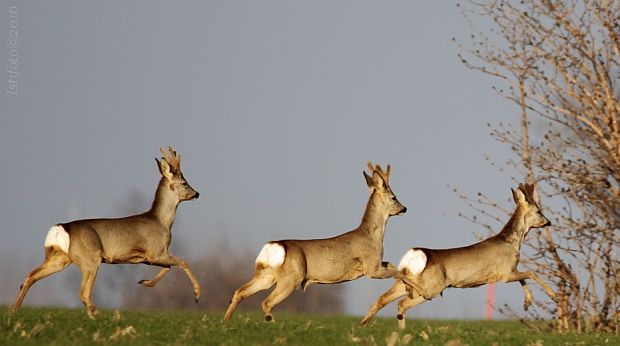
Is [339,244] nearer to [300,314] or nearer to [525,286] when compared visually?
[525,286]

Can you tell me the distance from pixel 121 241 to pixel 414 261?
402 centimetres

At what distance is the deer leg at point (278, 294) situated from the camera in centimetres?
1548

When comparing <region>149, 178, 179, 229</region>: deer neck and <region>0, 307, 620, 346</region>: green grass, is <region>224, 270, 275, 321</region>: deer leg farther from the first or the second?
<region>149, 178, 179, 229</region>: deer neck

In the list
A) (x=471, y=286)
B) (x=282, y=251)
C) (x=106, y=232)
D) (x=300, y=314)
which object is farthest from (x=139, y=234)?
(x=300, y=314)

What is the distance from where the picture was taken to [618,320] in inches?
803

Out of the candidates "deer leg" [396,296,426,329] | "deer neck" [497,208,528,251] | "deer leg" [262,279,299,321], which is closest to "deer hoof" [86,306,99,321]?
"deer leg" [262,279,299,321]

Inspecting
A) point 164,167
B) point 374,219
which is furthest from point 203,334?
point 164,167

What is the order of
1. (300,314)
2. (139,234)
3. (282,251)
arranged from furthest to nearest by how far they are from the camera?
(300,314) < (139,234) < (282,251)

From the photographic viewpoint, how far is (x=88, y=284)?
51.9 feet

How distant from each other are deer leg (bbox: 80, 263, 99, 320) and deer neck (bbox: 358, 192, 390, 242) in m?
3.72

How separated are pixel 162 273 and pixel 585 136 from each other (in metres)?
7.95

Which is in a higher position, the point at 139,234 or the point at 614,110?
the point at 614,110

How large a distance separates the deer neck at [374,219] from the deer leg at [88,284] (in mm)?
3723

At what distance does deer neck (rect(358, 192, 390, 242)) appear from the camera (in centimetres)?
1691
